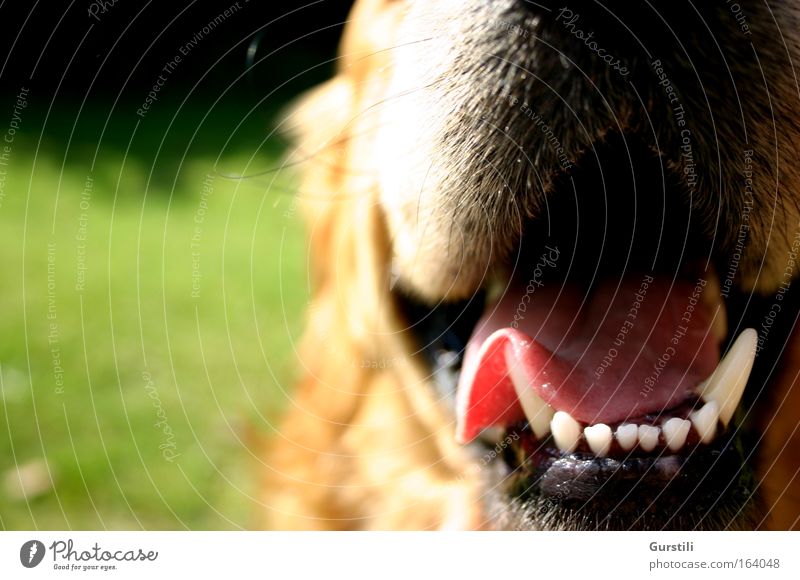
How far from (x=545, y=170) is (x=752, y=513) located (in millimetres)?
659

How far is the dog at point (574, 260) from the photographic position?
1.06m

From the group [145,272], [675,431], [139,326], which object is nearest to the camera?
[675,431]

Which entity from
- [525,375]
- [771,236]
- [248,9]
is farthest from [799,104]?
[248,9]

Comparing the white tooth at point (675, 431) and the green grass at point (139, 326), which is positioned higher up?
the green grass at point (139, 326)

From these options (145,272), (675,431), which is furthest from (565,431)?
(145,272)

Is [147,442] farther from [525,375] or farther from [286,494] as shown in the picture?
[525,375]

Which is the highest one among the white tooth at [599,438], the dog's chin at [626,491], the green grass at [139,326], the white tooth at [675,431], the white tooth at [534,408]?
the green grass at [139,326]

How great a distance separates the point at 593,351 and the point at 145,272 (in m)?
1.92
